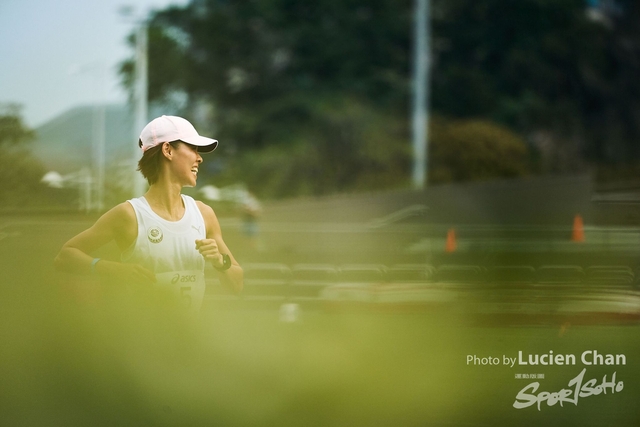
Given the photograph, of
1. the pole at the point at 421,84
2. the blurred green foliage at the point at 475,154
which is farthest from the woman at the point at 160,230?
the pole at the point at 421,84

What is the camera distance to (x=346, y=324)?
3010mm

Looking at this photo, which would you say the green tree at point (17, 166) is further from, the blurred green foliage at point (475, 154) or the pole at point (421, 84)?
the pole at point (421, 84)

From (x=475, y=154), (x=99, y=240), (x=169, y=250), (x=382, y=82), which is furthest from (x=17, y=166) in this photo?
(x=382, y=82)

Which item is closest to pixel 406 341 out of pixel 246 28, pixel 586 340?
pixel 586 340

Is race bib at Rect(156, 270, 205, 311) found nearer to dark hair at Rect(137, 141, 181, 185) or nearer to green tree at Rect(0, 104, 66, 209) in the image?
dark hair at Rect(137, 141, 181, 185)

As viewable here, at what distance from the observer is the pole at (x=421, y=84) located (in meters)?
22.5

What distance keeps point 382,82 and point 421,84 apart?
1.22 meters

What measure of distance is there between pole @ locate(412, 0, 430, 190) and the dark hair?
1965cm

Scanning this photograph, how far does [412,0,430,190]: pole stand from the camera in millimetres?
22469

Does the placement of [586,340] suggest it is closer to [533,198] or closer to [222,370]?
[222,370]

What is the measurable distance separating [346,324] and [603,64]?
26.1 meters

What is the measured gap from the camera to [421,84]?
2455cm

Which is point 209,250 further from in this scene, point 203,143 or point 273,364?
point 273,364

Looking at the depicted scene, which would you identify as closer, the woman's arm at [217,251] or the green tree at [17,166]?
the woman's arm at [217,251]
